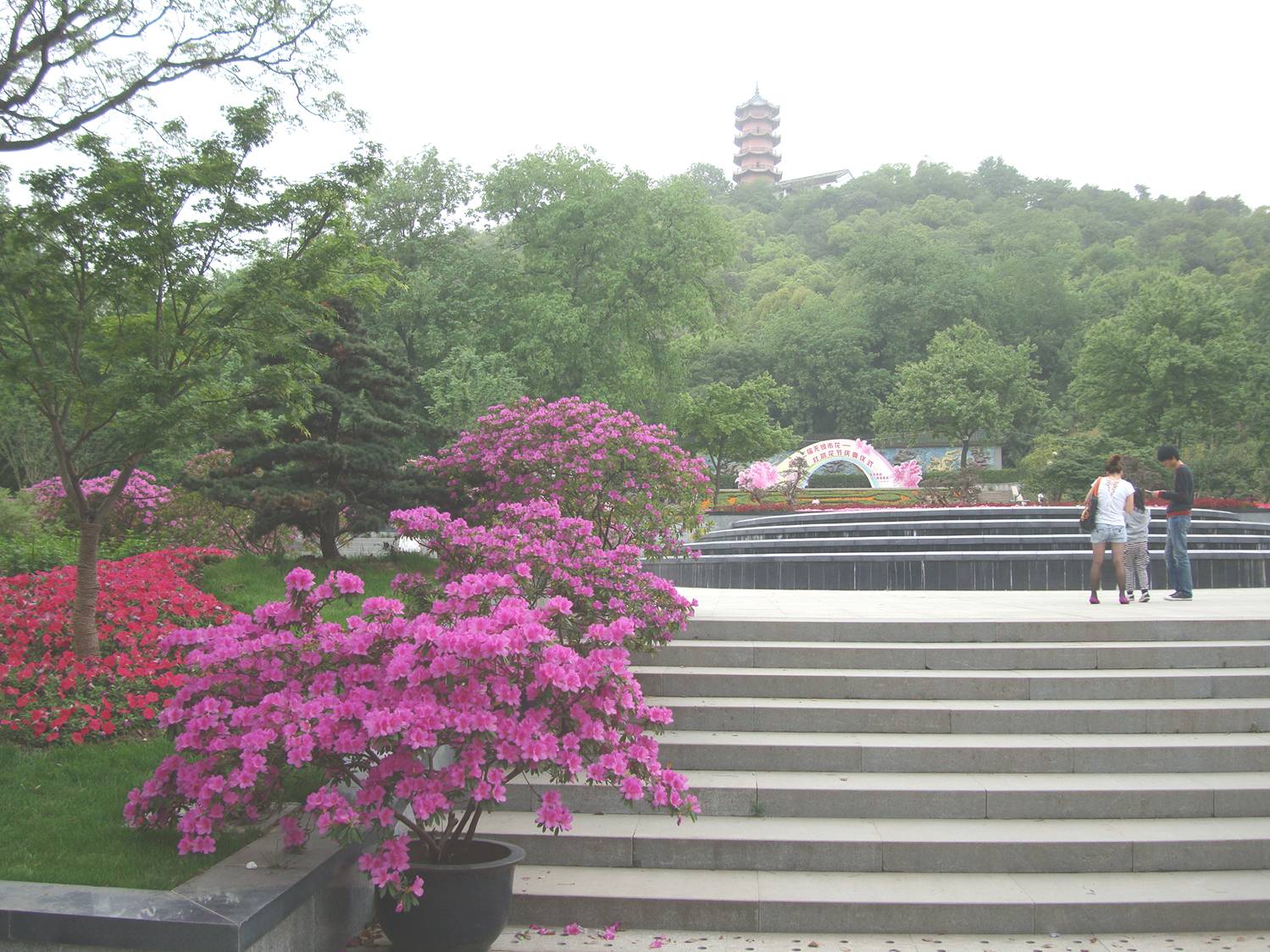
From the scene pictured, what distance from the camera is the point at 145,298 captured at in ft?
20.1

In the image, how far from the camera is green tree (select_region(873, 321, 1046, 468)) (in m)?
43.9

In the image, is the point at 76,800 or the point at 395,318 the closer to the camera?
the point at 76,800

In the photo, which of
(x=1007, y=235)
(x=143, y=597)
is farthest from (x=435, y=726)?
(x=1007, y=235)

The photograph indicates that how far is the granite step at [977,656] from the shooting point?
631cm

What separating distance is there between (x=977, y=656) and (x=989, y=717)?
0.75 metres

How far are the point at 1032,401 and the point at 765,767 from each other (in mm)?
45223

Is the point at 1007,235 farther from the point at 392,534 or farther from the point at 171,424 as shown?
the point at 171,424

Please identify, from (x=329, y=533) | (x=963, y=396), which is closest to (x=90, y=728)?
(x=329, y=533)

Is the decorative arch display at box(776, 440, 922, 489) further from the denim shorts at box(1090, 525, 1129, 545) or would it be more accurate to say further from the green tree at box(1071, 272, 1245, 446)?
the denim shorts at box(1090, 525, 1129, 545)

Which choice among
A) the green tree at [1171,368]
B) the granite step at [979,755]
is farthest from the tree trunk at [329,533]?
the green tree at [1171,368]

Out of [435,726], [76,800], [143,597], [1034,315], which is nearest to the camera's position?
[435,726]

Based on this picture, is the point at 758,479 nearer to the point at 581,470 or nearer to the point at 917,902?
the point at 581,470

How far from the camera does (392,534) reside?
1334 centimetres

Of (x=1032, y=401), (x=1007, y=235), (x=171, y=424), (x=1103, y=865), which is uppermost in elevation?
(x=1007, y=235)
